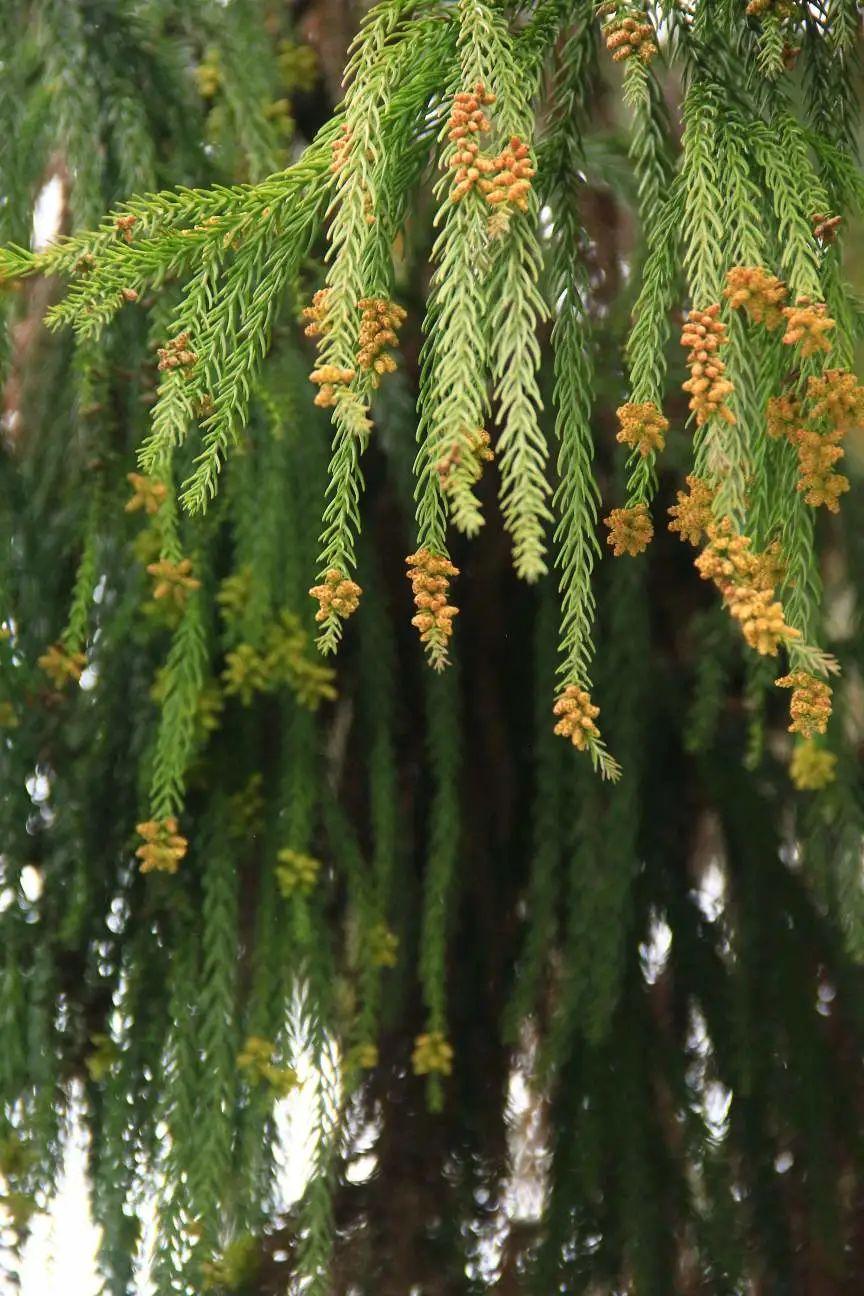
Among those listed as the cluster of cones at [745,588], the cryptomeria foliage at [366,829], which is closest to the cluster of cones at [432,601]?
the cluster of cones at [745,588]

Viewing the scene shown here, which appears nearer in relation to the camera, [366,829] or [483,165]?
[483,165]

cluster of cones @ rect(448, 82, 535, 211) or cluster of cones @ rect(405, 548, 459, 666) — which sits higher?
cluster of cones @ rect(448, 82, 535, 211)

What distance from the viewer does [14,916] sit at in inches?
54.5

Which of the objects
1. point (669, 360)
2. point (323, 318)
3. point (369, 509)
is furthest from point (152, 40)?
point (323, 318)

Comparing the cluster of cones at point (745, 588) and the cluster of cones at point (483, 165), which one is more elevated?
the cluster of cones at point (483, 165)

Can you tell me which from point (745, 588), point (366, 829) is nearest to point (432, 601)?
point (745, 588)

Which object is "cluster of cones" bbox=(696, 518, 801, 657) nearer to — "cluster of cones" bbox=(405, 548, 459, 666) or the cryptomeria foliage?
"cluster of cones" bbox=(405, 548, 459, 666)

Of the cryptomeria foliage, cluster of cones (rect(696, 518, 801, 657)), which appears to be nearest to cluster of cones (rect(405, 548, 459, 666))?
cluster of cones (rect(696, 518, 801, 657))

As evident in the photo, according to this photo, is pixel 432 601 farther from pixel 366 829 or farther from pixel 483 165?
pixel 366 829

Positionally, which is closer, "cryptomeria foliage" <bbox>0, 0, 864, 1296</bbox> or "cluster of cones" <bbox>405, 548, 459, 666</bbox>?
"cluster of cones" <bbox>405, 548, 459, 666</bbox>

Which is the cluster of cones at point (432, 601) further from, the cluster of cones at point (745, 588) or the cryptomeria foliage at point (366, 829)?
the cryptomeria foliage at point (366, 829)

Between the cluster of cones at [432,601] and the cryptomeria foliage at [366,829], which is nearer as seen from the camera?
the cluster of cones at [432,601]

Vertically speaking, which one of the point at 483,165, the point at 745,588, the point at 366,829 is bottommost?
the point at 745,588

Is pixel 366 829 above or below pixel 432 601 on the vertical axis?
above
